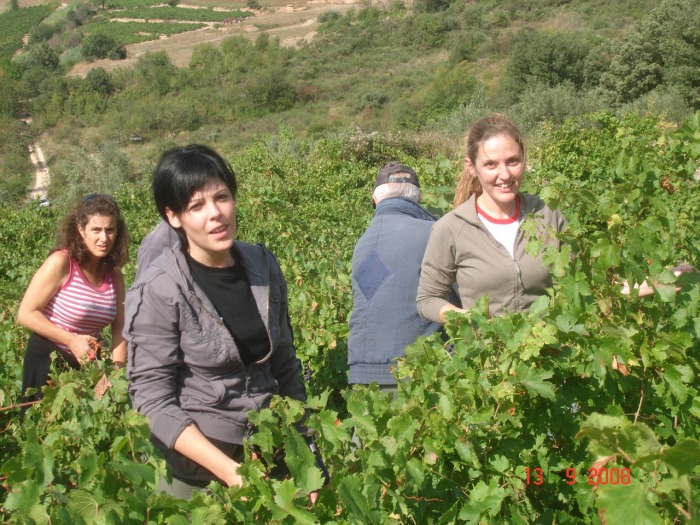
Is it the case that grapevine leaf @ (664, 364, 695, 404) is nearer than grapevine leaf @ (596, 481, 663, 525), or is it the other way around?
grapevine leaf @ (596, 481, 663, 525)

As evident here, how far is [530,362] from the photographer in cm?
178

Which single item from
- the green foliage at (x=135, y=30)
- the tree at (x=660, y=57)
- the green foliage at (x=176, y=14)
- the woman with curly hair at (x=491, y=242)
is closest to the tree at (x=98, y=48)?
the green foliage at (x=135, y=30)

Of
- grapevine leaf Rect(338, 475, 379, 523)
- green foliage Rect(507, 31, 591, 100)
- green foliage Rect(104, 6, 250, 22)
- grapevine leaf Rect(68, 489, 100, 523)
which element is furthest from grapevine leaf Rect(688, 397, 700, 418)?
green foliage Rect(104, 6, 250, 22)

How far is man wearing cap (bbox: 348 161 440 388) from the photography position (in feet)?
8.61

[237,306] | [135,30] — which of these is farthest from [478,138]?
[135,30]

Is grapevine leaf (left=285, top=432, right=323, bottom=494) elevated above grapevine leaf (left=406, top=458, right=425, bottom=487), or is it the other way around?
grapevine leaf (left=285, top=432, right=323, bottom=494)

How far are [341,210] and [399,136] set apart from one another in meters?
10.5

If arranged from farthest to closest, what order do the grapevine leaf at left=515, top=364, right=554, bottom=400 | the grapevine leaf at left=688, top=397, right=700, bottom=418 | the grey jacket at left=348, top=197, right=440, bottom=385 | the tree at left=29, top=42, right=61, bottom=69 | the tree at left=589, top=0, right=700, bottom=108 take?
the tree at left=29, top=42, right=61, bottom=69
the tree at left=589, top=0, right=700, bottom=108
the grey jacket at left=348, top=197, right=440, bottom=385
the grapevine leaf at left=688, top=397, right=700, bottom=418
the grapevine leaf at left=515, top=364, right=554, bottom=400

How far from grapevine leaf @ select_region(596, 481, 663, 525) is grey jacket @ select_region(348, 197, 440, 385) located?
1703mm

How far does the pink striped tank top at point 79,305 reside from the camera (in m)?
3.08

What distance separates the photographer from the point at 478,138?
8.27 feet

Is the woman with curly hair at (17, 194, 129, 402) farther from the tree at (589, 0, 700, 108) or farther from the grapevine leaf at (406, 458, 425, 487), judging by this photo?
the tree at (589, 0, 700, 108)

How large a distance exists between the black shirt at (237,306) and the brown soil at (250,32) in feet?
184

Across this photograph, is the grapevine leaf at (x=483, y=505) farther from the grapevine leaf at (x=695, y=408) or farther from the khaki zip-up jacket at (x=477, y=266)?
the khaki zip-up jacket at (x=477, y=266)
